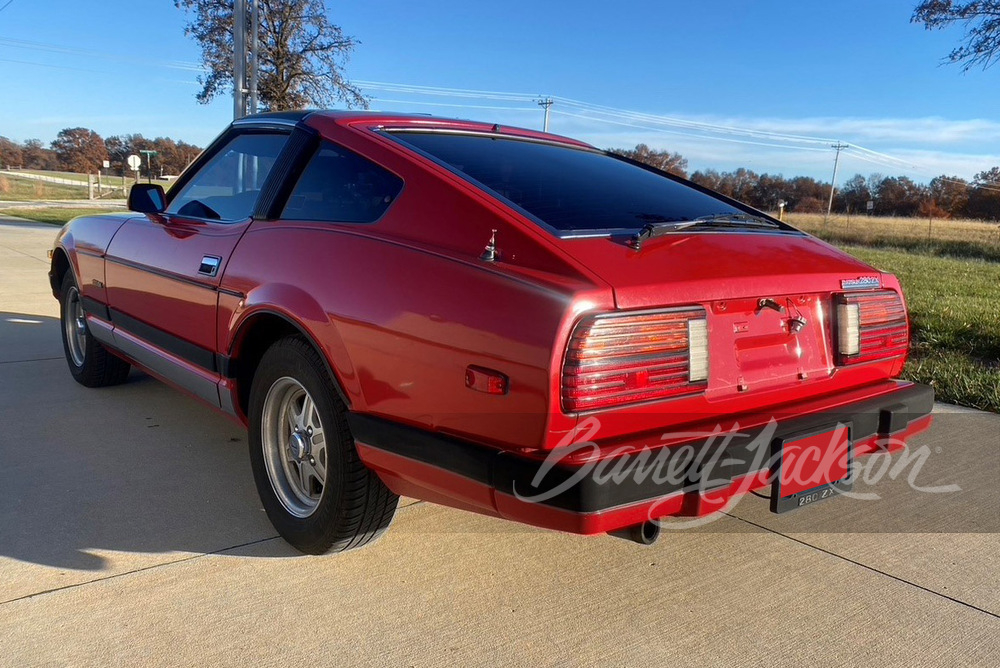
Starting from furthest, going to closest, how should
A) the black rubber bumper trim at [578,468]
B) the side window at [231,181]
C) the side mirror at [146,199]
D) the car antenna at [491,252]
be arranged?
1. the side mirror at [146,199]
2. the side window at [231,181]
3. the car antenna at [491,252]
4. the black rubber bumper trim at [578,468]

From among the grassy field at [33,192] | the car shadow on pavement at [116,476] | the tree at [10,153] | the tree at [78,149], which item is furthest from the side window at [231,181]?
the tree at [10,153]

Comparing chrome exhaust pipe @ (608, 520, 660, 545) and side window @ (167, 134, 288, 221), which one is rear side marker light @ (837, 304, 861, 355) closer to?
chrome exhaust pipe @ (608, 520, 660, 545)

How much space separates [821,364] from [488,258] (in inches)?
50.4

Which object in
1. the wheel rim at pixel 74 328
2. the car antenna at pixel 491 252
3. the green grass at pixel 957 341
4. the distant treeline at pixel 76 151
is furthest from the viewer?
the distant treeline at pixel 76 151

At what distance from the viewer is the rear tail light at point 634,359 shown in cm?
204

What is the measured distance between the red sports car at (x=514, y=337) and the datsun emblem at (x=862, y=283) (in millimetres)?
12

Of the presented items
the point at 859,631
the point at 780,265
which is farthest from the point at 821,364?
the point at 859,631

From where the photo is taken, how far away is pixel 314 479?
2.98 metres

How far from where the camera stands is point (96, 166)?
7150 centimetres

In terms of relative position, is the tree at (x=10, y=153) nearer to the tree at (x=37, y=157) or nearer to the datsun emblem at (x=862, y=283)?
the tree at (x=37, y=157)

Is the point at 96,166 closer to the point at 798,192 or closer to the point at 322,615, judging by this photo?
the point at 798,192

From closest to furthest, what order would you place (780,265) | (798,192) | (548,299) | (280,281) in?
(548,299) → (780,265) → (280,281) → (798,192)

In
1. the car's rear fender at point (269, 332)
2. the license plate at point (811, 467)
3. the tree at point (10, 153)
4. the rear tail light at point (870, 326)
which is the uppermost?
the tree at point (10, 153)

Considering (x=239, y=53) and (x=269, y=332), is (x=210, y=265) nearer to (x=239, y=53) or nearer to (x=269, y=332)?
(x=269, y=332)
